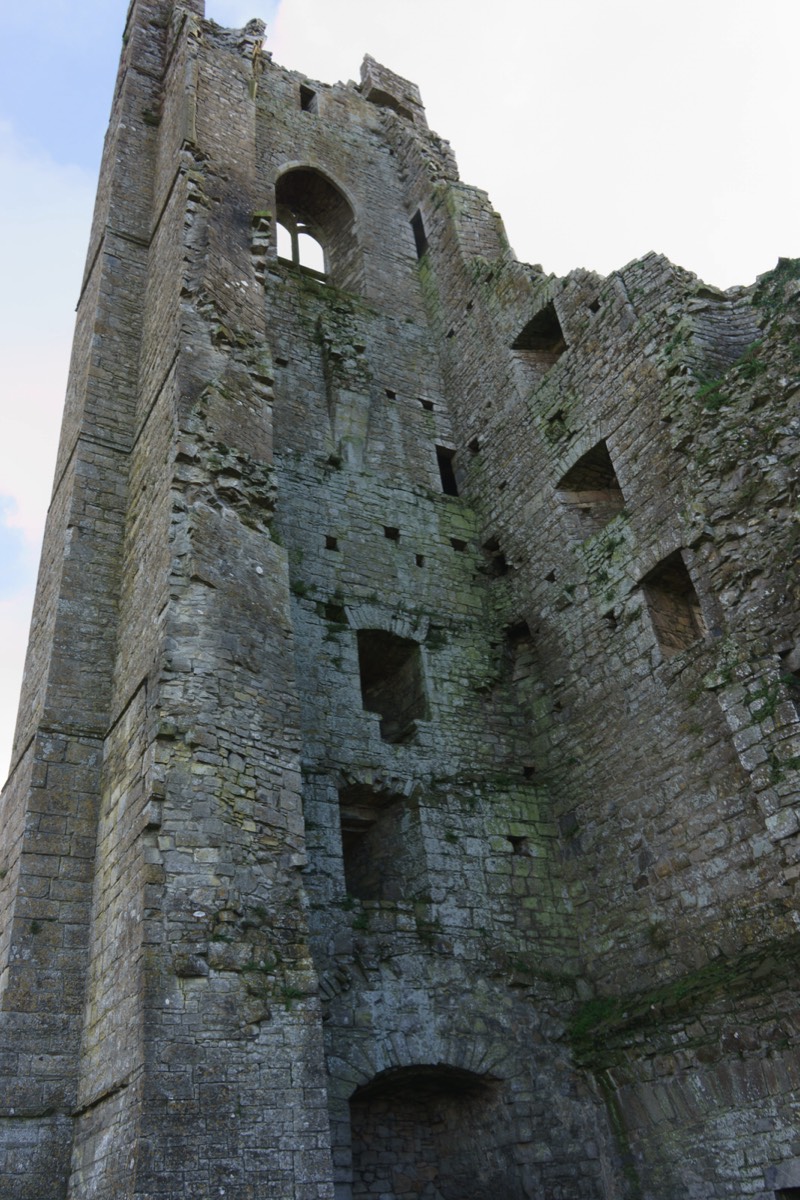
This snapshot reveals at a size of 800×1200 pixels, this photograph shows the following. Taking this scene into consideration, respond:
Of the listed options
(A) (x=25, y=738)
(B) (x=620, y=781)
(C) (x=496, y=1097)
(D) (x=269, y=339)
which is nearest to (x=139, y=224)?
(D) (x=269, y=339)

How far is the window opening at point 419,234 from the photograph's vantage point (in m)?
15.5

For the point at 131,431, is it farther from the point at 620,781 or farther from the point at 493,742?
the point at 620,781

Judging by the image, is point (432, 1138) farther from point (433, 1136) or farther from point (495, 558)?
point (495, 558)

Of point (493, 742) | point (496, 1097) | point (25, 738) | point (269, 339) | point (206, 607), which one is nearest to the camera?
point (206, 607)

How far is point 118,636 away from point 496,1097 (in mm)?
5136

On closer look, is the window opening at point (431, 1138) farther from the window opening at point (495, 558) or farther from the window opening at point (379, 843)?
the window opening at point (495, 558)

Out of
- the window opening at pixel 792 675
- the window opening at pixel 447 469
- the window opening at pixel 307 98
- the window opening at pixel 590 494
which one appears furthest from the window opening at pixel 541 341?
the window opening at pixel 307 98

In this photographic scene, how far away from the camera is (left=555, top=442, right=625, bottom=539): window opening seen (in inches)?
410

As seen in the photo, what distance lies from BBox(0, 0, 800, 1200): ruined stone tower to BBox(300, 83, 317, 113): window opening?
4569mm

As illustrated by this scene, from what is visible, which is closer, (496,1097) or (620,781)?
(496,1097)

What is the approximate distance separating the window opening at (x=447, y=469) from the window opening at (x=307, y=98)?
7891 millimetres

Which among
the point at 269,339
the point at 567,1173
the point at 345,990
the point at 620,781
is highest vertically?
the point at 269,339

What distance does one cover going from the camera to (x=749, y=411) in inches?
322

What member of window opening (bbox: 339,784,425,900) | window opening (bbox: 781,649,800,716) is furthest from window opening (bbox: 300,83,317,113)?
window opening (bbox: 781,649,800,716)
